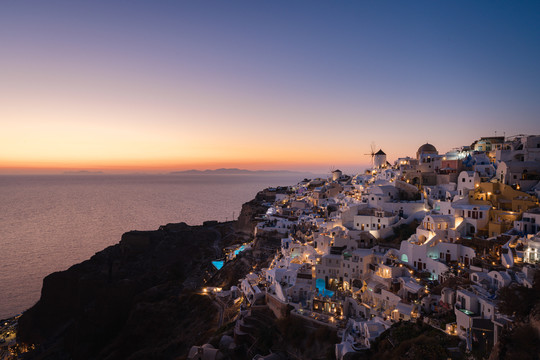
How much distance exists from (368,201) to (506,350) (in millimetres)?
23567

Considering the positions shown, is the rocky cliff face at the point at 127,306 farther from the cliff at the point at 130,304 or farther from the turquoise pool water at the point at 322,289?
the turquoise pool water at the point at 322,289

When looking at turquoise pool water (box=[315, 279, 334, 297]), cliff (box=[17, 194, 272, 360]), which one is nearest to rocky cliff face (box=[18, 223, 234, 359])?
cliff (box=[17, 194, 272, 360])

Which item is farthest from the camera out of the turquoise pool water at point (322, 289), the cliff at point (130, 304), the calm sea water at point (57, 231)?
the calm sea water at point (57, 231)

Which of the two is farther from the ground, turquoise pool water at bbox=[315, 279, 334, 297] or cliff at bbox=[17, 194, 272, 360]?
turquoise pool water at bbox=[315, 279, 334, 297]

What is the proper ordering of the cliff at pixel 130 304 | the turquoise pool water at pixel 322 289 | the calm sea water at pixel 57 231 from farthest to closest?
the calm sea water at pixel 57 231, the cliff at pixel 130 304, the turquoise pool water at pixel 322 289

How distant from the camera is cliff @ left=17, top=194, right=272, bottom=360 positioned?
35.3 meters

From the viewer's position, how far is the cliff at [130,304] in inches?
1389

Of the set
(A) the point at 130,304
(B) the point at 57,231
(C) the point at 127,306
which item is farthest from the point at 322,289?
(B) the point at 57,231

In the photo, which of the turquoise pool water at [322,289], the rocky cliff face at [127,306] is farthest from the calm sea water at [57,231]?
the turquoise pool water at [322,289]

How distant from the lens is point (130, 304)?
4388 cm

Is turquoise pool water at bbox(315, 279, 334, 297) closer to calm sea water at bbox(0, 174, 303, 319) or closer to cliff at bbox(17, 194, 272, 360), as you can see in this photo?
cliff at bbox(17, 194, 272, 360)

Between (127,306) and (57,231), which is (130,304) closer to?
(127,306)

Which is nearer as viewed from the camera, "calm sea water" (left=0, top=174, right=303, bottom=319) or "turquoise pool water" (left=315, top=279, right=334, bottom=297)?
"turquoise pool water" (left=315, top=279, right=334, bottom=297)

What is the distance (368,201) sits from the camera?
3547 centimetres
